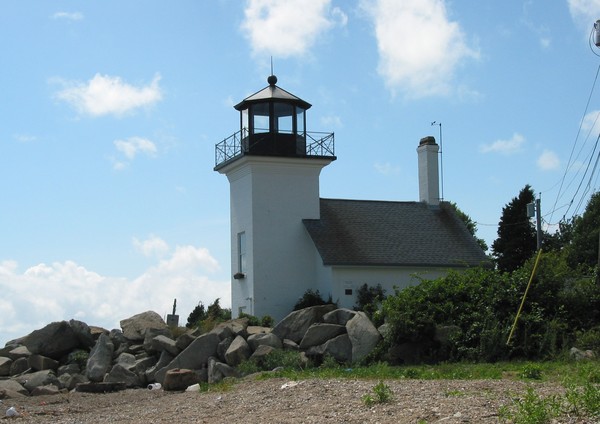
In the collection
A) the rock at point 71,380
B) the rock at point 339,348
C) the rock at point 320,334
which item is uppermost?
the rock at point 320,334

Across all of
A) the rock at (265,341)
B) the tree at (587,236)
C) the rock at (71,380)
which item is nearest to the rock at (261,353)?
the rock at (265,341)

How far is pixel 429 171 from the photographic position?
33.5 meters

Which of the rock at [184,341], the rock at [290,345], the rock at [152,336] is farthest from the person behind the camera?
the rock at [152,336]

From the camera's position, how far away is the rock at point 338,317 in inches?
830

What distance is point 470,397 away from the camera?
10.7 m

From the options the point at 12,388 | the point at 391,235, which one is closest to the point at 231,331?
the point at 12,388

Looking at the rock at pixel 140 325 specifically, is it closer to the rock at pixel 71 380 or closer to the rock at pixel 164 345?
the rock at pixel 164 345

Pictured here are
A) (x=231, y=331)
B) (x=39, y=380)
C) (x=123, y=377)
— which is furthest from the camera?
(x=231, y=331)

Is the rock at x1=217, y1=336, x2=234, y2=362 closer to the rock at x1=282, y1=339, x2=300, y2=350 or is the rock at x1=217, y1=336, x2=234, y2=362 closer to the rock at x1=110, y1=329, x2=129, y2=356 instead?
the rock at x1=282, y1=339, x2=300, y2=350

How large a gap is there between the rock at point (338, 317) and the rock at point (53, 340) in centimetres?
784

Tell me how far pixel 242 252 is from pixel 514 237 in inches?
480

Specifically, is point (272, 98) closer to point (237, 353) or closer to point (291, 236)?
point (291, 236)

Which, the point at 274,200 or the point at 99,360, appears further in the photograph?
the point at 274,200

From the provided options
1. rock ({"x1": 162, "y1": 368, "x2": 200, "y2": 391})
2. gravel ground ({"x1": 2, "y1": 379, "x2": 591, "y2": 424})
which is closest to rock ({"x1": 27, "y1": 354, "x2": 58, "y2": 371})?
rock ({"x1": 162, "y1": 368, "x2": 200, "y2": 391})
